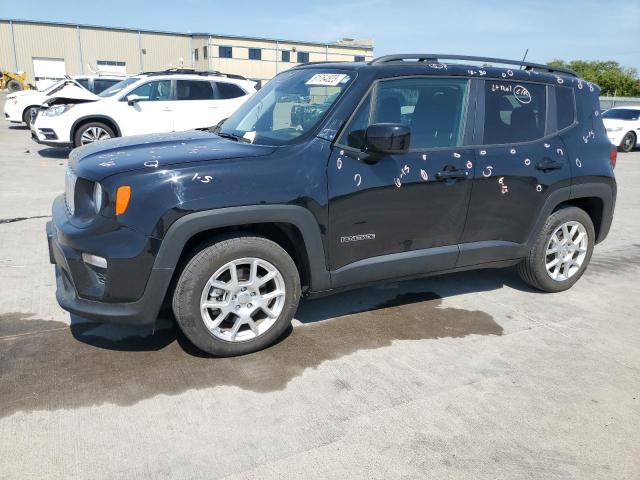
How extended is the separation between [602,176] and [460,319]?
6.17 ft

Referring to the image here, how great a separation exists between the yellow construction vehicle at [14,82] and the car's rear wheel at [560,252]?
28587 millimetres

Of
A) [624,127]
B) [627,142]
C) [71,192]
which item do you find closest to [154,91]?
[71,192]

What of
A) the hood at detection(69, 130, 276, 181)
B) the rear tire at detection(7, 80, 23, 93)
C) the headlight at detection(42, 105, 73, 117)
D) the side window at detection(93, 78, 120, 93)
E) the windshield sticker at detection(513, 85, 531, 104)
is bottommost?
the hood at detection(69, 130, 276, 181)

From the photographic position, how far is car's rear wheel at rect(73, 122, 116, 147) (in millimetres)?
10695

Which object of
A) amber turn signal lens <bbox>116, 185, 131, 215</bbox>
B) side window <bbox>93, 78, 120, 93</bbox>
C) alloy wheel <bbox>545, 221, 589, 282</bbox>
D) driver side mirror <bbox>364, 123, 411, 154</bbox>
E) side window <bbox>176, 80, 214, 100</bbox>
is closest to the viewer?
amber turn signal lens <bbox>116, 185, 131, 215</bbox>

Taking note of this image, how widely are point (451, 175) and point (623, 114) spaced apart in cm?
1734

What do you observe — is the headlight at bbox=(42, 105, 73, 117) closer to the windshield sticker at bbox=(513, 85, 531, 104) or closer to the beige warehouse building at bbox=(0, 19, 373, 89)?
the windshield sticker at bbox=(513, 85, 531, 104)

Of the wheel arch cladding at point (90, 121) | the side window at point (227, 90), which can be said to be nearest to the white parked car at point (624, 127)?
the side window at point (227, 90)

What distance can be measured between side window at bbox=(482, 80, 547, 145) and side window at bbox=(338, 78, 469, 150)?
0.80ft

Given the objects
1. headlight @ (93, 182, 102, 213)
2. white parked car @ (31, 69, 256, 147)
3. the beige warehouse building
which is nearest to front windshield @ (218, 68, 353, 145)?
headlight @ (93, 182, 102, 213)

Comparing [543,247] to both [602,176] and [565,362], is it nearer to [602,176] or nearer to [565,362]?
[602,176]

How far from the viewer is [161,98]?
11016 millimetres

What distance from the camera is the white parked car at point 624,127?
17562mm

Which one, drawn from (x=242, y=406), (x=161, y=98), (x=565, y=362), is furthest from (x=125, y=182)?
(x=161, y=98)
